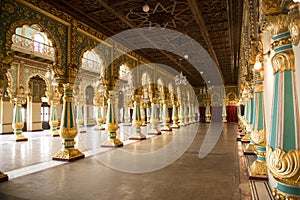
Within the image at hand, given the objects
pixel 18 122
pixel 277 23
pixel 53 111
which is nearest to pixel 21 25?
pixel 277 23

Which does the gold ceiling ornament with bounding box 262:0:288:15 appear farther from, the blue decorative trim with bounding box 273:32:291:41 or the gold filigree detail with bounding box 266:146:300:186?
the gold filigree detail with bounding box 266:146:300:186

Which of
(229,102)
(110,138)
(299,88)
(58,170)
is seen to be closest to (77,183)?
(58,170)

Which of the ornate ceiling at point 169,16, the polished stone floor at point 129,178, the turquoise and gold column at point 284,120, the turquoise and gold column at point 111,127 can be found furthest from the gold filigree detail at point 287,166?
the turquoise and gold column at point 111,127

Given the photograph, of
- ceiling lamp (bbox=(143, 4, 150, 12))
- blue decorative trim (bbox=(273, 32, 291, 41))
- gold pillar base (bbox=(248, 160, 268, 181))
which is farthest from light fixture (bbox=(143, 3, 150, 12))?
gold pillar base (bbox=(248, 160, 268, 181))

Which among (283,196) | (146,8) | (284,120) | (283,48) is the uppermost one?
(146,8)

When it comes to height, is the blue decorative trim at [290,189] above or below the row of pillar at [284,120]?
below

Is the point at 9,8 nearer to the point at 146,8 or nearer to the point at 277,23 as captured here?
the point at 146,8

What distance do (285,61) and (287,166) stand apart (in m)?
0.78

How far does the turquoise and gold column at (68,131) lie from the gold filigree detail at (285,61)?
4991 mm

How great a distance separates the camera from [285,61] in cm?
164

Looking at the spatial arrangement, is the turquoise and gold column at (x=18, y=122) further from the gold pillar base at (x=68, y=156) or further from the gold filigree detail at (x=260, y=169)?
the gold filigree detail at (x=260, y=169)

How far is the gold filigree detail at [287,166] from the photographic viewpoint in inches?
57.0

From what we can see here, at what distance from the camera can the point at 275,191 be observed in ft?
5.39

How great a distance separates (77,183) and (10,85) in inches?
369
